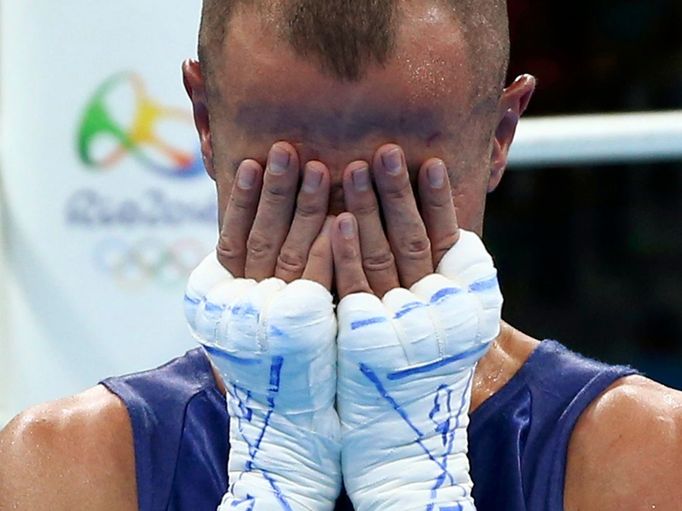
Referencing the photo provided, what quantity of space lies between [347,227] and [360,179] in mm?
49

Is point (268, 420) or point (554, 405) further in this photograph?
point (554, 405)

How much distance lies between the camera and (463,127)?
140cm

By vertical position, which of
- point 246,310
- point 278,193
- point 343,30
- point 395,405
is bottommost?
point 395,405

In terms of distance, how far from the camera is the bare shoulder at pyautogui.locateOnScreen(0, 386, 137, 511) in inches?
57.9

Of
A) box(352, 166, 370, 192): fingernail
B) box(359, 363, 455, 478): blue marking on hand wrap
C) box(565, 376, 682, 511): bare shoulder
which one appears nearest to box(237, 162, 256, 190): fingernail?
box(352, 166, 370, 192): fingernail

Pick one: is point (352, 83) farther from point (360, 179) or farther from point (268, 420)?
point (268, 420)

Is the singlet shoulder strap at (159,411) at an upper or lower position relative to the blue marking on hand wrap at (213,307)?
lower

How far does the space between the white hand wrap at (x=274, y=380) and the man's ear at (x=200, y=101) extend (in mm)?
145

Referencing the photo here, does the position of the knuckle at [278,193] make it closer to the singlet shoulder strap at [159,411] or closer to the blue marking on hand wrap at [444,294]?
the blue marking on hand wrap at [444,294]

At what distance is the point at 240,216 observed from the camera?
1.38m

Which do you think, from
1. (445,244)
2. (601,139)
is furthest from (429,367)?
(601,139)

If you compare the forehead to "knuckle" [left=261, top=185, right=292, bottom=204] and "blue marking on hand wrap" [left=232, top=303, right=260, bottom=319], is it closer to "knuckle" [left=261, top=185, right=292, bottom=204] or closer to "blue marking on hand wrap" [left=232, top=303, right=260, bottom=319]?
A: "knuckle" [left=261, top=185, right=292, bottom=204]

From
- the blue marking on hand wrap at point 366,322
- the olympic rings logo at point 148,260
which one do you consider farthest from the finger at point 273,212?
the olympic rings logo at point 148,260

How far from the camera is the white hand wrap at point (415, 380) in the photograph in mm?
1334
